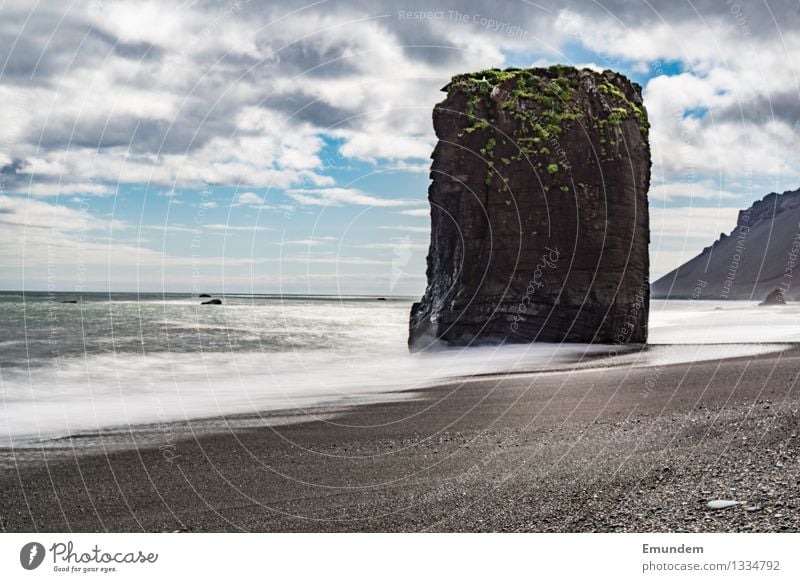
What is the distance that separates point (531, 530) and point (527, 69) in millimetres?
27248

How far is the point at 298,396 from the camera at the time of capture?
18.4 m

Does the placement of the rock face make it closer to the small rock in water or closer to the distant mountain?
the small rock in water

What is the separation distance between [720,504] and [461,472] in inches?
138

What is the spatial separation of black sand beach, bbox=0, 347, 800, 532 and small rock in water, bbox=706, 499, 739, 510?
8 centimetres

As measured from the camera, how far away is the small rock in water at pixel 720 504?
24.9 ft

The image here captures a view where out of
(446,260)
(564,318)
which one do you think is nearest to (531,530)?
(564,318)

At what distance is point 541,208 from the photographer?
94.2 feet

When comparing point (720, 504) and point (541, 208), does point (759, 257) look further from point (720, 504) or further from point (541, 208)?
point (720, 504)
